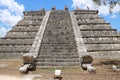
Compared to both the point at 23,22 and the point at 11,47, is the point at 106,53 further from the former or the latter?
the point at 23,22

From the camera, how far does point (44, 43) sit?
23.8 metres

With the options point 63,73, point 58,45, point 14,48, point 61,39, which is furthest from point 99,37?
point 63,73

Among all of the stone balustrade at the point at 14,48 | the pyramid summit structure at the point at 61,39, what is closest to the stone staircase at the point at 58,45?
the pyramid summit structure at the point at 61,39

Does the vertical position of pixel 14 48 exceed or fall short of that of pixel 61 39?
it falls short

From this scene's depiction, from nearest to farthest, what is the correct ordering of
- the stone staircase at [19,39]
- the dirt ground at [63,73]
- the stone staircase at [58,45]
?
the dirt ground at [63,73] → the stone staircase at [58,45] → the stone staircase at [19,39]

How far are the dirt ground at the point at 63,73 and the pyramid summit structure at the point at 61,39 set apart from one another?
4.69 ft

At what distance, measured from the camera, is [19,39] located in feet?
85.5

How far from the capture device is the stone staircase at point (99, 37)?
957 inches

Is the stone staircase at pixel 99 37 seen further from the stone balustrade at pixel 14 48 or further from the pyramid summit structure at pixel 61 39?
the stone balustrade at pixel 14 48

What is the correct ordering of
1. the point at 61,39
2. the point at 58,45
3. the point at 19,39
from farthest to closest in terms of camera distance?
the point at 19,39 → the point at 61,39 → the point at 58,45

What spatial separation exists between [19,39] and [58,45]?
4486 mm

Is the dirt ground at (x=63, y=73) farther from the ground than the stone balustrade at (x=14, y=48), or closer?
closer

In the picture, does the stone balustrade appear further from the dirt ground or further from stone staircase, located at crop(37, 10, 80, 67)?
the dirt ground

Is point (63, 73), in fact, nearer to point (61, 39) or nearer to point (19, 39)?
point (61, 39)
